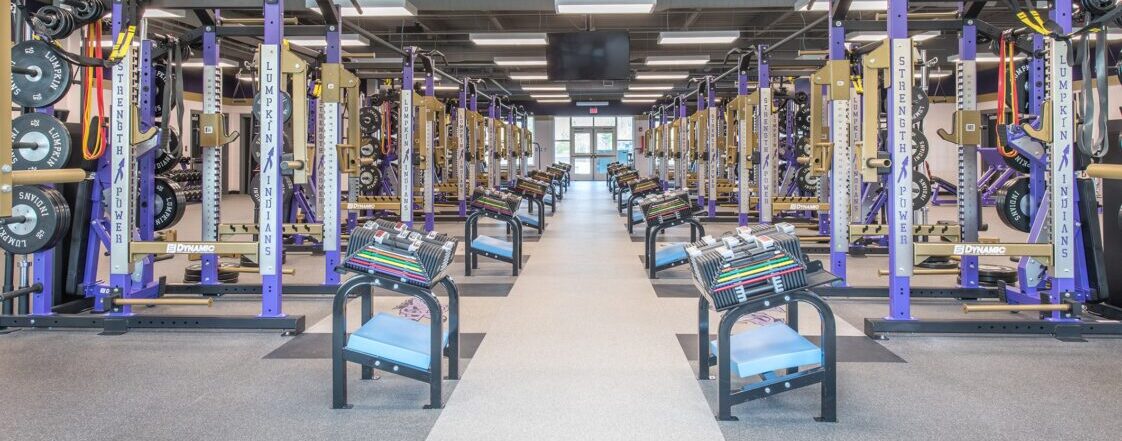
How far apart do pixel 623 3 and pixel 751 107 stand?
7.54 ft

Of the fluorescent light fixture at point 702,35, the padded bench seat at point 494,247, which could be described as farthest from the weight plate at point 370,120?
the fluorescent light fixture at point 702,35

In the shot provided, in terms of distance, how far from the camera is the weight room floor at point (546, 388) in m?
2.83

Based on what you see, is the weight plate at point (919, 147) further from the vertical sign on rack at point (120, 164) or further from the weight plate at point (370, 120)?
the weight plate at point (370, 120)

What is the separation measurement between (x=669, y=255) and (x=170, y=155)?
155 inches

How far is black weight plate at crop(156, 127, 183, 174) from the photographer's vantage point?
515 cm

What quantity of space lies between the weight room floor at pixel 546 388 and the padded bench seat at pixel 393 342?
208 mm

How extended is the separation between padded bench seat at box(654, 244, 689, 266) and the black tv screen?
16.3 feet

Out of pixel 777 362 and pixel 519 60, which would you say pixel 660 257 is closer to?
pixel 777 362

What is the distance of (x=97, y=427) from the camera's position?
2.82m

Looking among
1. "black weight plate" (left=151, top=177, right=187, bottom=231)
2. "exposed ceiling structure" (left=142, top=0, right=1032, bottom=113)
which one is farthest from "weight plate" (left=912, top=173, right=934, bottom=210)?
"black weight plate" (left=151, top=177, right=187, bottom=231)

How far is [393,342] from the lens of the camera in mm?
3180

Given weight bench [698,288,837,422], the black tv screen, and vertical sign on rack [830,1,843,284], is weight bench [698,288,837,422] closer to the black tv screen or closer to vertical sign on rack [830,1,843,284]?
vertical sign on rack [830,1,843,284]

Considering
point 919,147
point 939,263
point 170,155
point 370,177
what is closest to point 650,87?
point 370,177

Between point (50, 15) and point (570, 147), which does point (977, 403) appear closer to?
point (50, 15)
